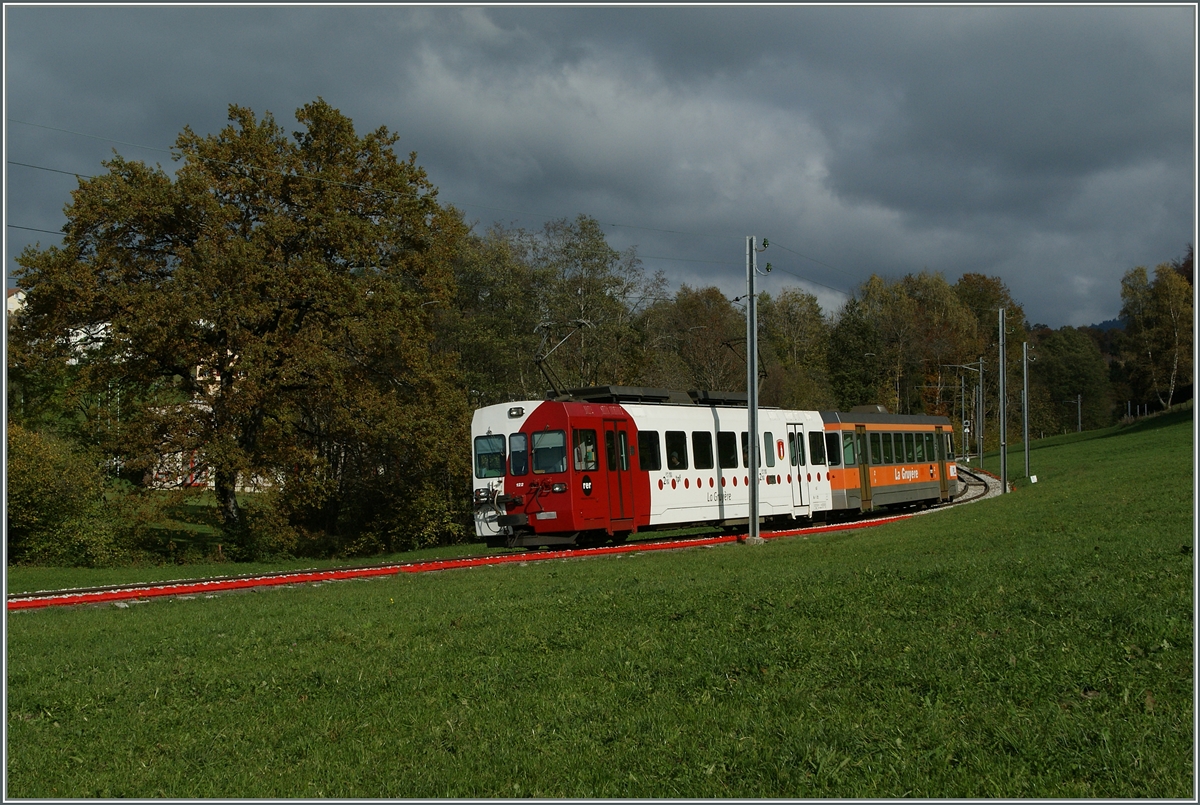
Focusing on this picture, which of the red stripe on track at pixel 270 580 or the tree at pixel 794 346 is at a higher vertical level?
the tree at pixel 794 346

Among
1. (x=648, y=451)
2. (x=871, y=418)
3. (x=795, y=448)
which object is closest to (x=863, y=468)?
(x=871, y=418)

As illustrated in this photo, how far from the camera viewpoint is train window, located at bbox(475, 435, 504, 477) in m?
22.4

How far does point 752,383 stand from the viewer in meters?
24.0

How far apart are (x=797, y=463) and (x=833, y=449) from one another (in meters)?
2.31

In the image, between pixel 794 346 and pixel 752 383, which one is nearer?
pixel 752 383

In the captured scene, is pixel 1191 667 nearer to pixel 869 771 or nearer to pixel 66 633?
pixel 869 771

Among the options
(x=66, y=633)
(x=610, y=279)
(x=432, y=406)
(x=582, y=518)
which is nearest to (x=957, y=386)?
(x=610, y=279)

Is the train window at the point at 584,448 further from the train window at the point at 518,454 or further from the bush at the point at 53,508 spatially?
the bush at the point at 53,508

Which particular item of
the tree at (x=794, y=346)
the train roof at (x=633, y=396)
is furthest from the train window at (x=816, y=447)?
the tree at (x=794, y=346)

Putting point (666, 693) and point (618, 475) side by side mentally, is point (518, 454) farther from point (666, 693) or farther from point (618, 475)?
point (666, 693)

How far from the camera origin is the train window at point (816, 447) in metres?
29.1

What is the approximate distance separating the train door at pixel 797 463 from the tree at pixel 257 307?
11.5 meters

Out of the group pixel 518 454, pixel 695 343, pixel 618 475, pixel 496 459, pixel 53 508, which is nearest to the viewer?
pixel 518 454

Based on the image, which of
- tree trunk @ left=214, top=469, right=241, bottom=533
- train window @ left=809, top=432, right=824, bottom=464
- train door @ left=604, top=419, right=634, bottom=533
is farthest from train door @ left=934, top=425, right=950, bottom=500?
tree trunk @ left=214, top=469, right=241, bottom=533
